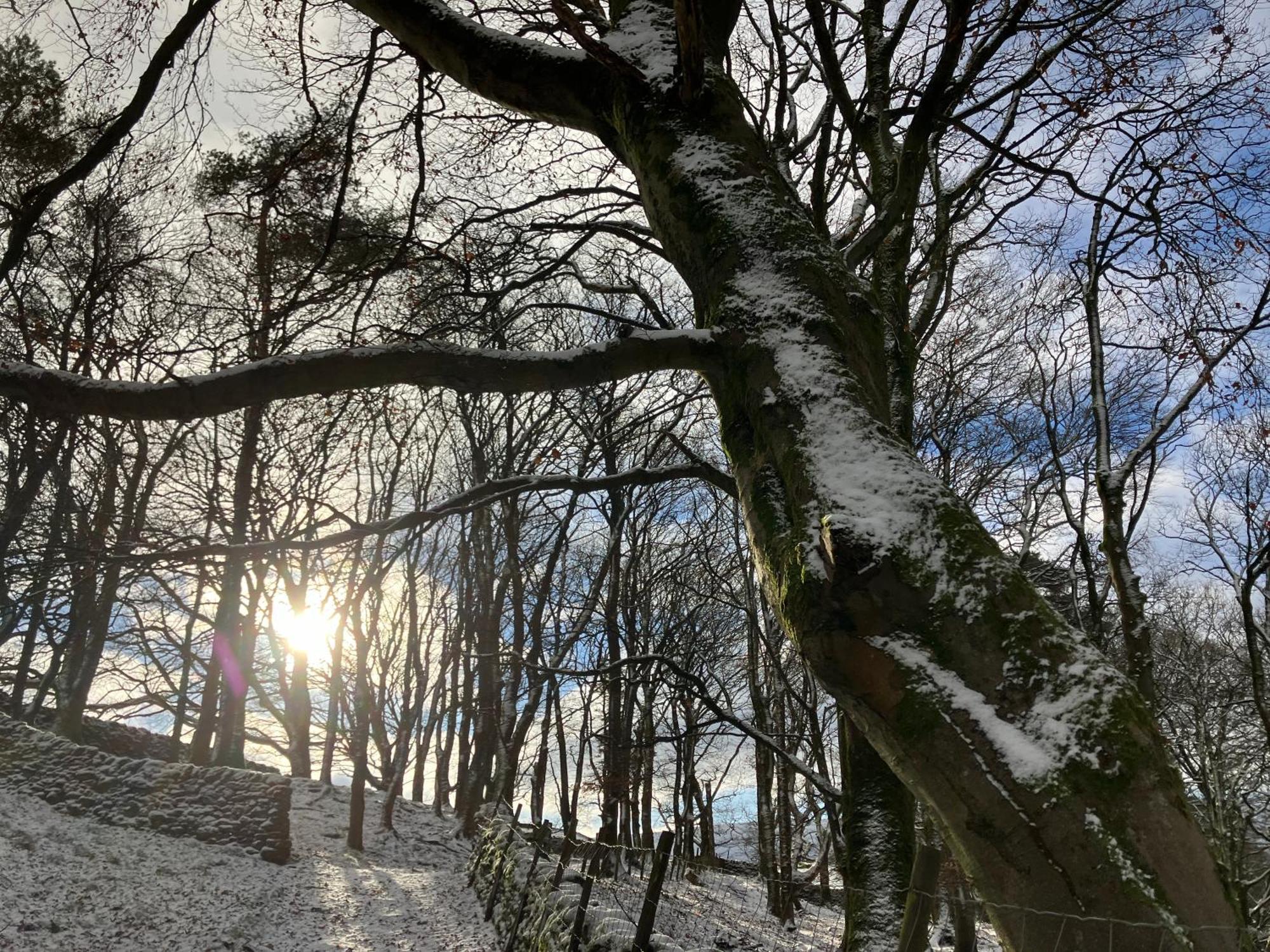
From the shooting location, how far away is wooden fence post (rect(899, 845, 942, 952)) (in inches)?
87.0

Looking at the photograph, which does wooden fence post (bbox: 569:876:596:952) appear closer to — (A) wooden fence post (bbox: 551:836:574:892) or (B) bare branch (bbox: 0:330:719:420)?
(A) wooden fence post (bbox: 551:836:574:892)

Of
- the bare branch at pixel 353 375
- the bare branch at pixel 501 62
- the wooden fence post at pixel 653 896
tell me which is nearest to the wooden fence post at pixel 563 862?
the wooden fence post at pixel 653 896

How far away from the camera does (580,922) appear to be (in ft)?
17.7

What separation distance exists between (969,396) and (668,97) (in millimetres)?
8498

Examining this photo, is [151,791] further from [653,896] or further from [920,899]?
[920,899]

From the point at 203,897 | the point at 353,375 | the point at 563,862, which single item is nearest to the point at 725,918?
the point at 563,862

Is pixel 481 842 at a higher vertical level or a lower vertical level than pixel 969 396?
lower

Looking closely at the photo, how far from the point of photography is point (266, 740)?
1889cm

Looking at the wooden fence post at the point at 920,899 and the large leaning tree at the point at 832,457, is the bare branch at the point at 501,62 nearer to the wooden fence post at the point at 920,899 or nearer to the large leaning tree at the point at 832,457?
the large leaning tree at the point at 832,457

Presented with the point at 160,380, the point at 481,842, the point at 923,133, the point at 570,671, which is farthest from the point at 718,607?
the point at 160,380

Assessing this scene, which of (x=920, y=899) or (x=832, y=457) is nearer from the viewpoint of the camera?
(x=832, y=457)

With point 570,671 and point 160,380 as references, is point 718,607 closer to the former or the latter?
point 570,671

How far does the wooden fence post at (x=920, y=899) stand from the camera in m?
2.21

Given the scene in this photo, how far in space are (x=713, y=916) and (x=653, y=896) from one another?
23.1ft
